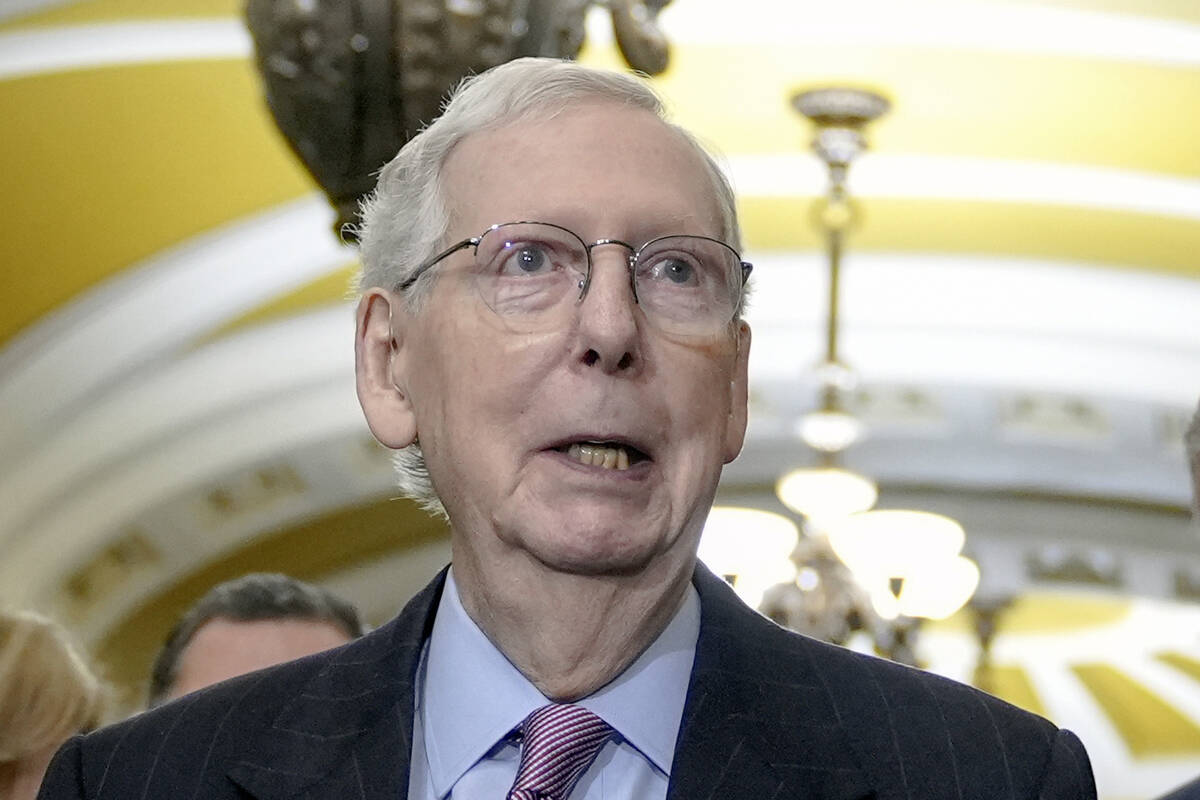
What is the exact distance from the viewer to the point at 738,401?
212 cm

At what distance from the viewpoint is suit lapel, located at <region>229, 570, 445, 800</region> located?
1948 mm

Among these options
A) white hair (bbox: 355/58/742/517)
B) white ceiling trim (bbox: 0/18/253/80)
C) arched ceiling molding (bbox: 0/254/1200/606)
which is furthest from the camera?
arched ceiling molding (bbox: 0/254/1200/606)

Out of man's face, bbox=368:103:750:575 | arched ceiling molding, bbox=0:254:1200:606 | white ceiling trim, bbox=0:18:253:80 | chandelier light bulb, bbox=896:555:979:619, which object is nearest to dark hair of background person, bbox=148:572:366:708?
man's face, bbox=368:103:750:575

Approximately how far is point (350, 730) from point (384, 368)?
40 centimetres

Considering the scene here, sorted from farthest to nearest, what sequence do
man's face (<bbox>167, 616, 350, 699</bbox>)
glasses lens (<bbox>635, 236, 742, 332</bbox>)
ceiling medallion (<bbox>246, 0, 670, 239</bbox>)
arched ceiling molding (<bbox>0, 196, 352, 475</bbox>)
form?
arched ceiling molding (<bbox>0, 196, 352, 475</bbox>) < man's face (<bbox>167, 616, 350, 699</bbox>) < ceiling medallion (<bbox>246, 0, 670, 239</bbox>) < glasses lens (<bbox>635, 236, 742, 332</bbox>)

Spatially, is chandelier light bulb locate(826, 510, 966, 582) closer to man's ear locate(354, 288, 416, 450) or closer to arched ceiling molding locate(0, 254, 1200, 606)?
arched ceiling molding locate(0, 254, 1200, 606)

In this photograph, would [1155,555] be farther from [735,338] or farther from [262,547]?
[735,338]

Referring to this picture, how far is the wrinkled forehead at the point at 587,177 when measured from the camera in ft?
6.48

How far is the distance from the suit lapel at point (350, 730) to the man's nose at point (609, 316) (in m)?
0.41

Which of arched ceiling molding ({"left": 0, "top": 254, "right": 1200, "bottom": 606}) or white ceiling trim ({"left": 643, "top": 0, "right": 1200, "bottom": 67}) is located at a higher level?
white ceiling trim ({"left": 643, "top": 0, "right": 1200, "bottom": 67})

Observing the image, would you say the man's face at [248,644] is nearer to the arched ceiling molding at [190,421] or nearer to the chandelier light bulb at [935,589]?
the chandelier light bulb at [935,589]

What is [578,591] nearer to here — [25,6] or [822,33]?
[25,6]

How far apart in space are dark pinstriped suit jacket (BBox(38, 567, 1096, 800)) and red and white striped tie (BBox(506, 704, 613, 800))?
89mm

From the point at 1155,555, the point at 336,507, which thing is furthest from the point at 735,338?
the point at 1155,555
